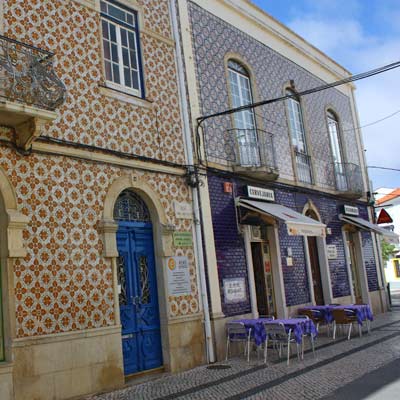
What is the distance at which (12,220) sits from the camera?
6.68 metres

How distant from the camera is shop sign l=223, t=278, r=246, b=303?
33.8 ft

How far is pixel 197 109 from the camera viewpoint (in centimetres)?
1055

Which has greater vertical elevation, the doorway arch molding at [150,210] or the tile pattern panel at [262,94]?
the tile pattern panel at [262,94]

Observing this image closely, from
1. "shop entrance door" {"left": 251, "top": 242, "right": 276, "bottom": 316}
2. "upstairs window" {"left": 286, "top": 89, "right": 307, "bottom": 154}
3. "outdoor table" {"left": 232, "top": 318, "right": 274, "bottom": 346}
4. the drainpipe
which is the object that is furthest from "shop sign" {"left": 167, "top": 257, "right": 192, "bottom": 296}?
"upstairs window" {"left": 286, "top": 89, "right": 307, "bottom": 154}

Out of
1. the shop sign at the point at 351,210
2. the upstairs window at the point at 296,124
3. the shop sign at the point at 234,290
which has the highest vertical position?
the upstairs window at the point at 296,124

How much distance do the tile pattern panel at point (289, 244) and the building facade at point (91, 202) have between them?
98 centimetres

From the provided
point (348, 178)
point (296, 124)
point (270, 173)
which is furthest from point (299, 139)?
point (270, 173)

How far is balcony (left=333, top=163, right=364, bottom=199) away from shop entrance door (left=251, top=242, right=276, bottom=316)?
468 centimetres

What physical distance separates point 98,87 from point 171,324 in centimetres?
409

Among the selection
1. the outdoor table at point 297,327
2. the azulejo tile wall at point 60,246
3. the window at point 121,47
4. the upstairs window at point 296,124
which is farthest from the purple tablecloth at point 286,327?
the upstairs window at point 296,124

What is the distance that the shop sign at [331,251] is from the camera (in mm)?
14883

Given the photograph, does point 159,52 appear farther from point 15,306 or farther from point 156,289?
point 15,306

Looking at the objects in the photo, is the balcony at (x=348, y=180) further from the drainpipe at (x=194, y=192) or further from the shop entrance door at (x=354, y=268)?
the drainpipe at (x=194, y=192)

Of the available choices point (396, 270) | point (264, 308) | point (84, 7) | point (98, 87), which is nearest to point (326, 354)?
point (264, 308)
